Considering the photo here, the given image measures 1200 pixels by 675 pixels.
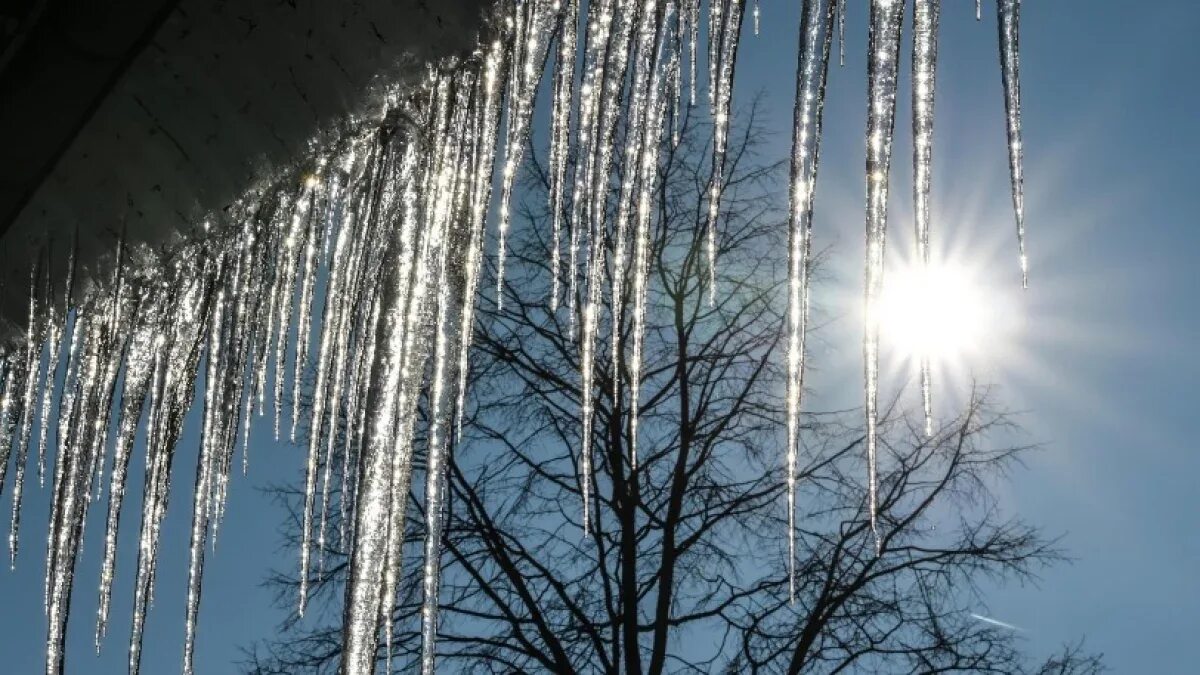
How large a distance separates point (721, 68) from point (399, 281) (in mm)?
785

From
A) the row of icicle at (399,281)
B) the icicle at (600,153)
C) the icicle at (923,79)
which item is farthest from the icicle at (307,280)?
the icicle at (923,79)

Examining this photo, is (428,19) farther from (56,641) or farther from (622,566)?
(622,566)

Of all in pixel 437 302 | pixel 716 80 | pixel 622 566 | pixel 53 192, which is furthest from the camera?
pixel 622 566

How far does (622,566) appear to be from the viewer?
28.1 feet

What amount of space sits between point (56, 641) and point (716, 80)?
1.92m

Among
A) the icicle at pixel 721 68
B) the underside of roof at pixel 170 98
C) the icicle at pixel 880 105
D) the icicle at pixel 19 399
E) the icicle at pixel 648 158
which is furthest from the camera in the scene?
the icicle at pixel 19 399

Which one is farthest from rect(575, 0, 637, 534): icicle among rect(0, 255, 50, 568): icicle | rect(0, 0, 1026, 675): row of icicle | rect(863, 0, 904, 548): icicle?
rect(0, 255, 50, 568): icicle

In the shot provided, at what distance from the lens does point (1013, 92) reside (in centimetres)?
129

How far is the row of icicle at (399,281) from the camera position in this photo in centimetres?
136

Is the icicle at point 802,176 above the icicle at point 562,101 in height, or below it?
below

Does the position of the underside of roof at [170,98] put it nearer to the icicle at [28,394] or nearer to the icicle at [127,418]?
the icicle at [28,394]

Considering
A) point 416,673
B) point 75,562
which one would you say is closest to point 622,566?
point 416,673

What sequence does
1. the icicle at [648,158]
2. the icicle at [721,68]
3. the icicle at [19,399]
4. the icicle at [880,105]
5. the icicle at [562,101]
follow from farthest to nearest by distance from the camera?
the icicle at [19,399] → the icicle at [562,101] → the icicle at [648,158] → the icicle at [721,68] → the icicle at [880,105]

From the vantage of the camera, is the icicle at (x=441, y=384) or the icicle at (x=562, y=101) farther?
the icicle at (x=441, y=384)
